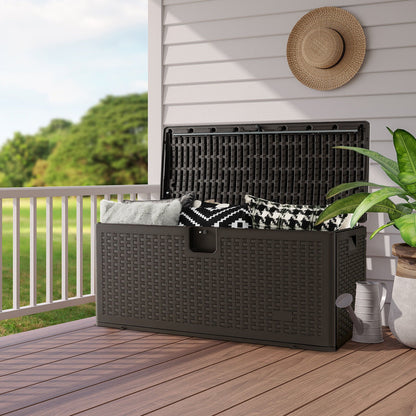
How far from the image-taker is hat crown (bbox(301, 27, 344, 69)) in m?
3.34

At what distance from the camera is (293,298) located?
269cm

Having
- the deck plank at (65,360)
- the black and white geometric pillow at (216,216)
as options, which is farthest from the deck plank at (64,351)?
the black and white geometric pillow at (216,216)

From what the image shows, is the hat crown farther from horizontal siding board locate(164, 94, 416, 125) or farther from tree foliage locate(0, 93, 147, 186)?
tree foliage locate(0, 93, 147, 186)

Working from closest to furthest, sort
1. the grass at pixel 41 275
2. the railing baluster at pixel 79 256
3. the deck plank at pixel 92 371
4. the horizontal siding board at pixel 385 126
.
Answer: the deck plank at pixel 92 371, the horizontal siding board at pixel 385 126, the railing baluster at pixel 79 256, the grass at pixel 41 275

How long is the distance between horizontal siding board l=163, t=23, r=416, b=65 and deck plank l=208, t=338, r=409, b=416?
159 centimetres

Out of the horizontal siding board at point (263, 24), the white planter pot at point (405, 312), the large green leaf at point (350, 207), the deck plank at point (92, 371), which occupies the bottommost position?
the deck plank at point (92, 371)

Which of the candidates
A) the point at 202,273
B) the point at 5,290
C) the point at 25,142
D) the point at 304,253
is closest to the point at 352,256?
the point at 304,253

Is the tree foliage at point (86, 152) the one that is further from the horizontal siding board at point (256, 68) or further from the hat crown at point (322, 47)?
the hat crown at point (322, 47)

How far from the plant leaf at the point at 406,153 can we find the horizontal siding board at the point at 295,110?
25.6 inches

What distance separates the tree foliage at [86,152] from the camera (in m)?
12.3

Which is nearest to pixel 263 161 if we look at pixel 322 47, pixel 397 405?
pixel 322 47

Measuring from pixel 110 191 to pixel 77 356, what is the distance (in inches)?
49.6

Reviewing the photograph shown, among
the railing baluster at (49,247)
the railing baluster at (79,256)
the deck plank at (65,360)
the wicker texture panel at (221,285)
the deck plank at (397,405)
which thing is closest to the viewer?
the deck plank at (397,405)

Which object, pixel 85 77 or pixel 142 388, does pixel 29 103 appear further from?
pixel 142 388
